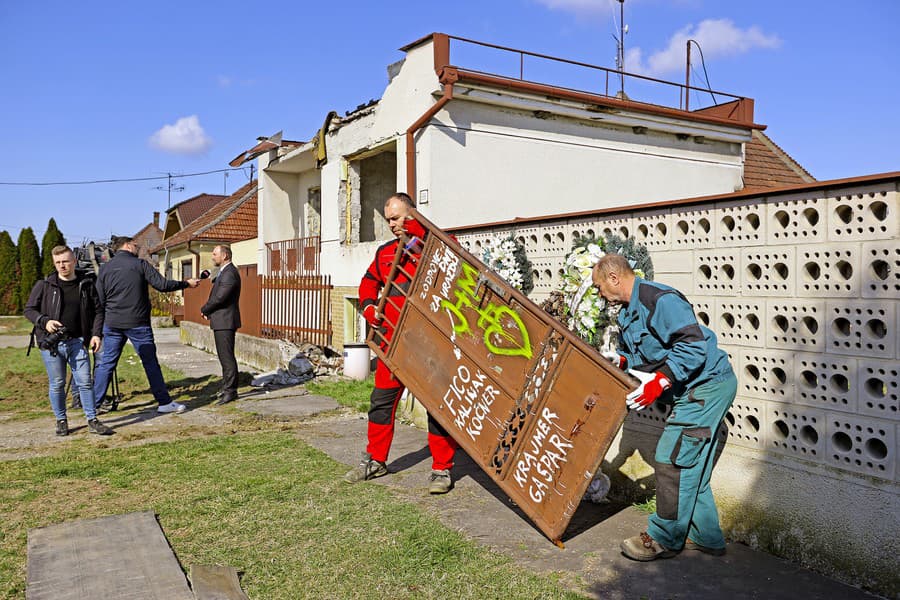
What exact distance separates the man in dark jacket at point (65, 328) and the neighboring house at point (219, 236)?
700 inches

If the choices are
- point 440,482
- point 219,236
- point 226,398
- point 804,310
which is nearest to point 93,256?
point 226,398

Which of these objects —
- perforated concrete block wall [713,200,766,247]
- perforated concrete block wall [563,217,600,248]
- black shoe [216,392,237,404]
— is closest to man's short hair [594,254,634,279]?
perforated concrete block wall [713,200,766,247]

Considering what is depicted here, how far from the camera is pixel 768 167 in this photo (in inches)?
634

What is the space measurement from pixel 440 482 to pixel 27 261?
38.1 metres

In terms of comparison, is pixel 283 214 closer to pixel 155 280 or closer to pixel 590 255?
pixel 155 280

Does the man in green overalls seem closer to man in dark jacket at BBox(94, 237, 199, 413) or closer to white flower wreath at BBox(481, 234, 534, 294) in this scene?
white flower wreath at BBox(481, 234, 534, 294)

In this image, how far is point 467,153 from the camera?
1055 cm

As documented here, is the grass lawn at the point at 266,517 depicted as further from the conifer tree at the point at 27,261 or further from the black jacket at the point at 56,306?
the conifer tree at the point at 27,261

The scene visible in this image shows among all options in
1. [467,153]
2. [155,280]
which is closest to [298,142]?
[467,153]

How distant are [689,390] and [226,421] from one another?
575 cm

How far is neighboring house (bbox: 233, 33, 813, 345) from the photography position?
1032 centimetres

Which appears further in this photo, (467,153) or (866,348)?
(467,153)

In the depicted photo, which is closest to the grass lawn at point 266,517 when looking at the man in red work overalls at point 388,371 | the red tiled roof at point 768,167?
the man in red work overalls at point 388,371

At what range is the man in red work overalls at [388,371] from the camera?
525 centimetres
